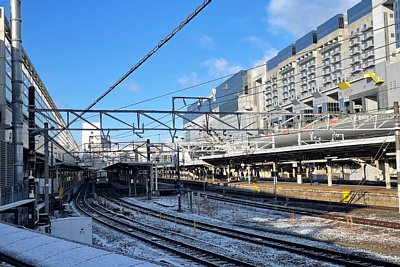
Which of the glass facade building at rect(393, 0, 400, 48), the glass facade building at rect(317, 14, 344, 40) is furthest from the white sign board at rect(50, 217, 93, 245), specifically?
the glass facade building at rect(317, 14, 344, 40)

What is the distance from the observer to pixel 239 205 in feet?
106

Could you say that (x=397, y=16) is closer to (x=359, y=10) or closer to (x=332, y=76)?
(x=359, y=10)

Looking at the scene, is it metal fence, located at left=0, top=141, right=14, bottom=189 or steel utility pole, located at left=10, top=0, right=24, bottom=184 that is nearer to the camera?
metal fence, located at left=0, top=141, right=14, bottom=189

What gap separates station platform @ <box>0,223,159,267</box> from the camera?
12.8 feet

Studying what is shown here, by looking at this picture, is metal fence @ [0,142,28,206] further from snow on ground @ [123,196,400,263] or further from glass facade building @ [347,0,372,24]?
glass facade building @ [347,0,372,24]

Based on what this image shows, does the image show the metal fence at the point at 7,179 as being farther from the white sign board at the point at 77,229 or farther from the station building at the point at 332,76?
the station building at the point at 332,76

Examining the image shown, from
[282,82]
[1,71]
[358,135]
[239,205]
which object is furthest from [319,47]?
[1,71]

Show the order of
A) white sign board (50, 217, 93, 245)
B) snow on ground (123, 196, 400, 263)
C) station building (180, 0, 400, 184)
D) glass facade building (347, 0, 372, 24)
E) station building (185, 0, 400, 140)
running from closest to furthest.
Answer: white sign board (50, 217, 93, 245)
snow on ground (123, 196, 400, 263)
station building (180, 0, 400, 184)
station building (185, 0, 400, 140)
glass facade building (347, 0, 372, 24)

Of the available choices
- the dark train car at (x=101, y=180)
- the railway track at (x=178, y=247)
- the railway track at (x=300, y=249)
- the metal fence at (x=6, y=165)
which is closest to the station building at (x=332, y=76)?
the dark train car at (x=101, y=180)

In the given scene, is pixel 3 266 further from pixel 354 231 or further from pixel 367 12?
pixel 367 12

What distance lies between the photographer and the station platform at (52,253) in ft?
12.8

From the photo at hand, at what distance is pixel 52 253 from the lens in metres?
4.47

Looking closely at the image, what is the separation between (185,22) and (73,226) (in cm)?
764

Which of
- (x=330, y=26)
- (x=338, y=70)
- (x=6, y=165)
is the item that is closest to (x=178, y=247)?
(x=6, y=165)
